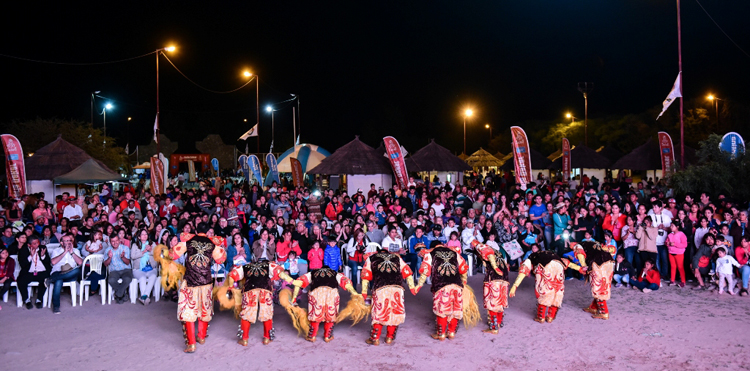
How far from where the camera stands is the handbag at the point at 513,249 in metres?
10.7

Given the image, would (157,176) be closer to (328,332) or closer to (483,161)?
(328,332)

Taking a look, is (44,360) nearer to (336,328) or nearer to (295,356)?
(295,356)

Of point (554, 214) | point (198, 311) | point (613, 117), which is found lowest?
point (198, 311)

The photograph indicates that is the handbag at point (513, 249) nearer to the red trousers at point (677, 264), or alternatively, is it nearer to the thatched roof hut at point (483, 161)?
the red trousers at point (677, 264)

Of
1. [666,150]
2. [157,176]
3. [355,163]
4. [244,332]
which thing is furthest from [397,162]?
[244,332]

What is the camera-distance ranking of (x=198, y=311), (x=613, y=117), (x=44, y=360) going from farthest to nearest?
(x=613, y=117) < (x=198, y=311) < (x=44, y=360)

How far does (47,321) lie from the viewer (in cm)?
Answer: 794

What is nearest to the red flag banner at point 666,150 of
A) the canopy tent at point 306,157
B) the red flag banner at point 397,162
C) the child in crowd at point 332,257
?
the red flag banner at point 397,162

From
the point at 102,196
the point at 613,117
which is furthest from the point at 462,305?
the point at 613,117

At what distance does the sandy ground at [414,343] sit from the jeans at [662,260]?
1411mm

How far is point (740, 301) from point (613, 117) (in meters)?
43.5

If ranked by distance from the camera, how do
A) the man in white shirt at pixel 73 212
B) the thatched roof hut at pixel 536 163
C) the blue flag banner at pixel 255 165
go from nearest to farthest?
the man in white shirt at pixel 73 212 < the blue flag banner at pixel 255 165 < the thatched roof hut at pixel 536 163

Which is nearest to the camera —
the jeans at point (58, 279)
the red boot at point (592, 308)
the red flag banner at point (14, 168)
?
the red boot at point (592, 308)

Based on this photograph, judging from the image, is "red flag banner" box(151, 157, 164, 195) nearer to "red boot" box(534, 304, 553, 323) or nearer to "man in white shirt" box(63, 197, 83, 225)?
"man in white shirt" box(63, 197, 83, 225)
